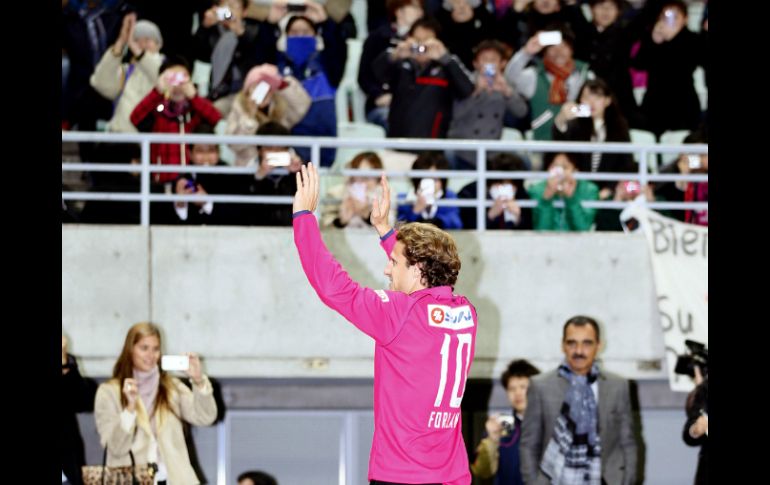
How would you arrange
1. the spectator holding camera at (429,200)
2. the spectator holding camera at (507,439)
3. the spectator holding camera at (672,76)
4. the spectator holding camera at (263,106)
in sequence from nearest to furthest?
1. the spectator holding camera at (507,439)
2. the spectator holding camera at (429,200)
3. the spectator holding camera at (263,106)
4. the spectator holding camera at (672,76)

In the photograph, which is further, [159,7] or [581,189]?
[159,7]

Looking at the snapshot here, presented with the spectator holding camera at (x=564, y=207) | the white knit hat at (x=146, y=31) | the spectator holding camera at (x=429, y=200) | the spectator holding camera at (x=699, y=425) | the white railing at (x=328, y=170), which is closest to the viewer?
the spectator holding camera at (x=699, y=425)

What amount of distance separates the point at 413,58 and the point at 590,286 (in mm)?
2338

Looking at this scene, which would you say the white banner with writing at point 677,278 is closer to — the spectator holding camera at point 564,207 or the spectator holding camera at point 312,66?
the spectator holding camera at point 564,207

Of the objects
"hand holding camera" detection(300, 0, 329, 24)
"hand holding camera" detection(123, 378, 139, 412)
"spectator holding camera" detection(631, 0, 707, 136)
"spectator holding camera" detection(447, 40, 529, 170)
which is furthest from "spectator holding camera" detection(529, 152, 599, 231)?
"hand holding camera" detection(123, 378, 139, 412)

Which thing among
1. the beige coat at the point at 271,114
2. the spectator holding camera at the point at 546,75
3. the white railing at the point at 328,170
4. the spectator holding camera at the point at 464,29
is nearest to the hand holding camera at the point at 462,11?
the spectator holding camera at the point at 464,29

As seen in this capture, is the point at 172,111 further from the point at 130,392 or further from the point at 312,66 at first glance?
the point at 130,392

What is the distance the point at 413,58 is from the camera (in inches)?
476

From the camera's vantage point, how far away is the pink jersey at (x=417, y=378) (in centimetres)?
654

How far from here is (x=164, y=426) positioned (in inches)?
403

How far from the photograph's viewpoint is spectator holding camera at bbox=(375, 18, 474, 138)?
39.5ft

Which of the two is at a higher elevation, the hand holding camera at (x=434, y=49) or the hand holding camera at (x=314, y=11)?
the hand holding camera at (x=314, y=11)
